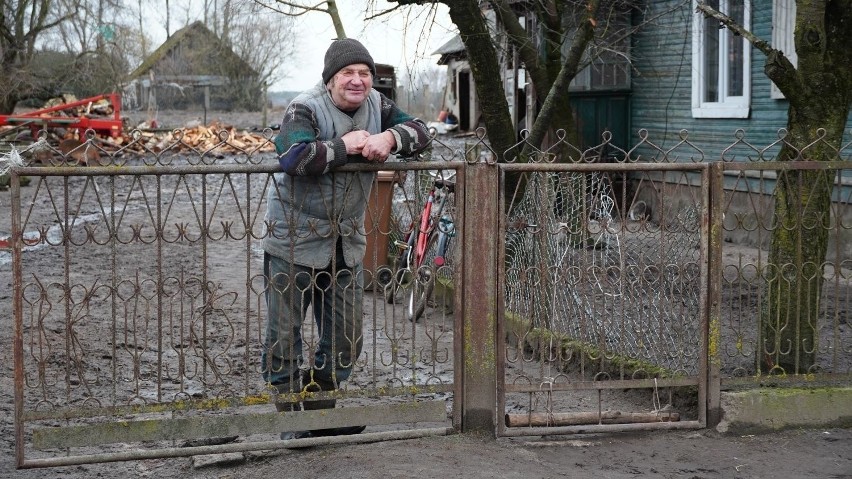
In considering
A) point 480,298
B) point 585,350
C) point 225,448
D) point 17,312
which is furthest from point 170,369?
point 585,350

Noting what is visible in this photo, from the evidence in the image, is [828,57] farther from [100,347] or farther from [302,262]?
[100,347]

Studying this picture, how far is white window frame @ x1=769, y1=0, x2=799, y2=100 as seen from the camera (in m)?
12.3

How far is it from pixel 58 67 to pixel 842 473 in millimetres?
32782

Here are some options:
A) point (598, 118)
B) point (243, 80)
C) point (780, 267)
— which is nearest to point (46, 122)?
point (598, 118)

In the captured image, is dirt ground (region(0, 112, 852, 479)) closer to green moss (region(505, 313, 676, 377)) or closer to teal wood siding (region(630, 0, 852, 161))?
green moss (region(505, 313, 676, 377))

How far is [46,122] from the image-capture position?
2498cm

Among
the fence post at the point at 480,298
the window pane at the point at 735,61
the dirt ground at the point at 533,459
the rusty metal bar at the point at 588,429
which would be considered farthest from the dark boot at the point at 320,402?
the window pane at the point at 735,61

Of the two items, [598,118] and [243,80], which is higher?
[243,80]

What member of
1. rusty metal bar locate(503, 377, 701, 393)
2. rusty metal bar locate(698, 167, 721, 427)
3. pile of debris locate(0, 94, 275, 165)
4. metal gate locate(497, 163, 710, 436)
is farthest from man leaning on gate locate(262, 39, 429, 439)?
pile of debris locate(0, 94, 275, 165)

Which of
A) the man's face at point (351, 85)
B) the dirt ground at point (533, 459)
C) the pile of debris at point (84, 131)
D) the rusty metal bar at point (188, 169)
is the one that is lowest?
the dirt ground at point (533, 459)

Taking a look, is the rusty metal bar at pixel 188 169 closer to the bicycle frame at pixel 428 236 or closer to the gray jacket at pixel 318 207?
the gray jacket at pixel 318 207

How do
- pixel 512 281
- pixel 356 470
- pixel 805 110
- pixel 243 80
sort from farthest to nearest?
pixel 243 80 < pixel 512 281 < pixel 805 110 < pixel 356 470

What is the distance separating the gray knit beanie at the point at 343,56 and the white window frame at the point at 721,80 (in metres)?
8.86

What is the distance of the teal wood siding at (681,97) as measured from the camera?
516 inches
